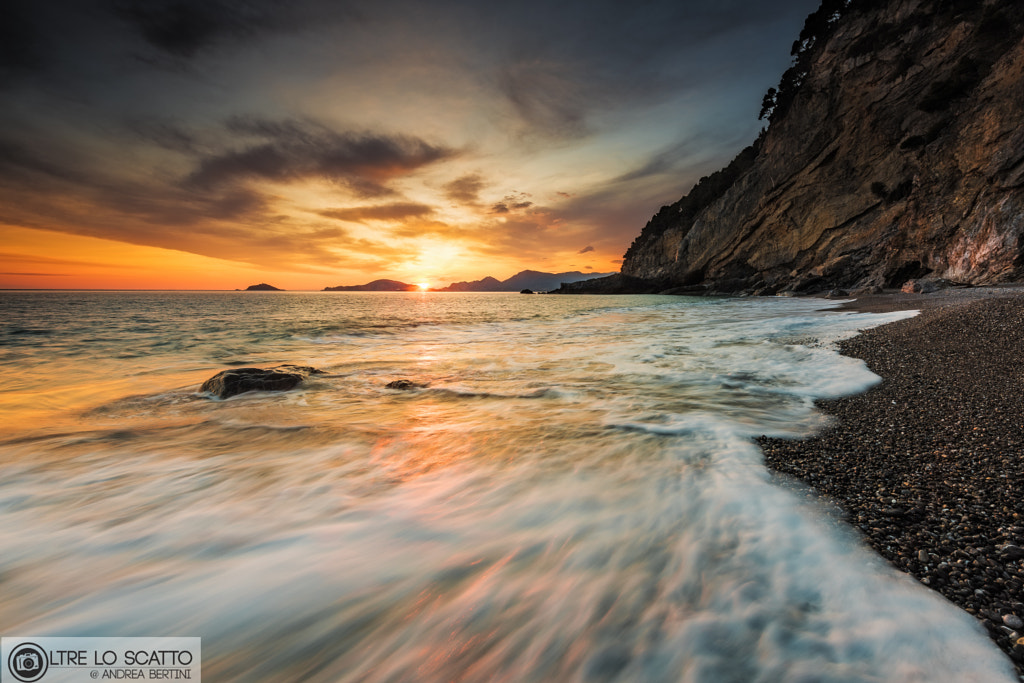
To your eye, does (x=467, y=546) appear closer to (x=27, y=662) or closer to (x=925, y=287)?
(x=27, y=662)

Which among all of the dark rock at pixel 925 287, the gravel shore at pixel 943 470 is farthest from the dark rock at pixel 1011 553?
the dark rock at pixel 925 287

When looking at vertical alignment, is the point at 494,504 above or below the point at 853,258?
below

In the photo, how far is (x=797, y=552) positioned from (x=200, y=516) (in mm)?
4252

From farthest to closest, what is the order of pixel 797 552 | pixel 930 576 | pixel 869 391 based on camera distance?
pixel 869 391
pixel 797 552
pixel 930 576

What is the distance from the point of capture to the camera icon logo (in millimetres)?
1887

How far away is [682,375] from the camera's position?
23.5ft

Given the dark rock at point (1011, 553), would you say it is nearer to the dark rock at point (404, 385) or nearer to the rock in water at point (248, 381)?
the dark rock at point (404, 385)

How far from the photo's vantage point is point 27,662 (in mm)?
1957

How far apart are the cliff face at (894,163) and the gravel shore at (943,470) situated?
23073 mm

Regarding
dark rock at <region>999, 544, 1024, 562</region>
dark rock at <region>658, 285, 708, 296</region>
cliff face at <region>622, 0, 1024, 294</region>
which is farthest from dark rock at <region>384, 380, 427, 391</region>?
dark rock at <region>658, 285, 708, 296</region>

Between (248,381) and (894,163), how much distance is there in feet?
142

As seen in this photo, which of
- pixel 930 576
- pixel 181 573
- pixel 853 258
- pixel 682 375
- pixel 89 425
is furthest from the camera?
pixel 853 258

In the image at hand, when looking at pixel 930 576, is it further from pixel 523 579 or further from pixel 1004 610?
pixel 523 579

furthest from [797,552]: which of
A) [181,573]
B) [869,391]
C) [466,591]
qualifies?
[869,391]
